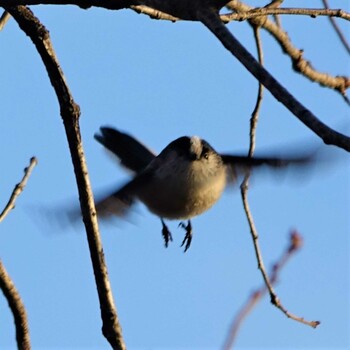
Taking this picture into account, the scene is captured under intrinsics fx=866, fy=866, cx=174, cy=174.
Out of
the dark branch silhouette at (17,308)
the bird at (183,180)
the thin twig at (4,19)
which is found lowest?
the dark branch silhouette at (17,308)

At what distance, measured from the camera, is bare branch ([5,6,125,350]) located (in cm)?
306

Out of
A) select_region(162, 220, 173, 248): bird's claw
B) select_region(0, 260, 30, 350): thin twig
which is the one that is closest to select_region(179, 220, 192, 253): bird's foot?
select_region(162, 220, 173, 248): bird's claw

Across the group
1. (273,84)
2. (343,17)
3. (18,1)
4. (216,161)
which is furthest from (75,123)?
(273,84)

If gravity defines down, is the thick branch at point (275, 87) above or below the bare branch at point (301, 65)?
below

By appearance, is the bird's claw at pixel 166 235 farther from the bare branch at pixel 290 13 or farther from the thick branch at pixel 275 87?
the thick branch at pixel 275 87

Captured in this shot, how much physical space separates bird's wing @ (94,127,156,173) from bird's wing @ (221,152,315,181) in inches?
31.7

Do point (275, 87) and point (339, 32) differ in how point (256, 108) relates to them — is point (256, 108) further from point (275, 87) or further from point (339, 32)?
point (275, 87)

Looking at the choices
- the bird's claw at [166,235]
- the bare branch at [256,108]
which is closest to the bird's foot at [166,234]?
the bird's claw at [166,235]

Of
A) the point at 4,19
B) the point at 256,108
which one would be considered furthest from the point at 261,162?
the point at 4,19

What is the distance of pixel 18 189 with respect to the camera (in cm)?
362

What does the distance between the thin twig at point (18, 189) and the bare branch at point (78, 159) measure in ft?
1.63

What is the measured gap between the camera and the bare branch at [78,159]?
306 centimetres

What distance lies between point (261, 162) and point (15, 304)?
3.82 ft

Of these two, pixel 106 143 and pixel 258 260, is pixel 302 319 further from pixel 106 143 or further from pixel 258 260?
pixel 106 143
